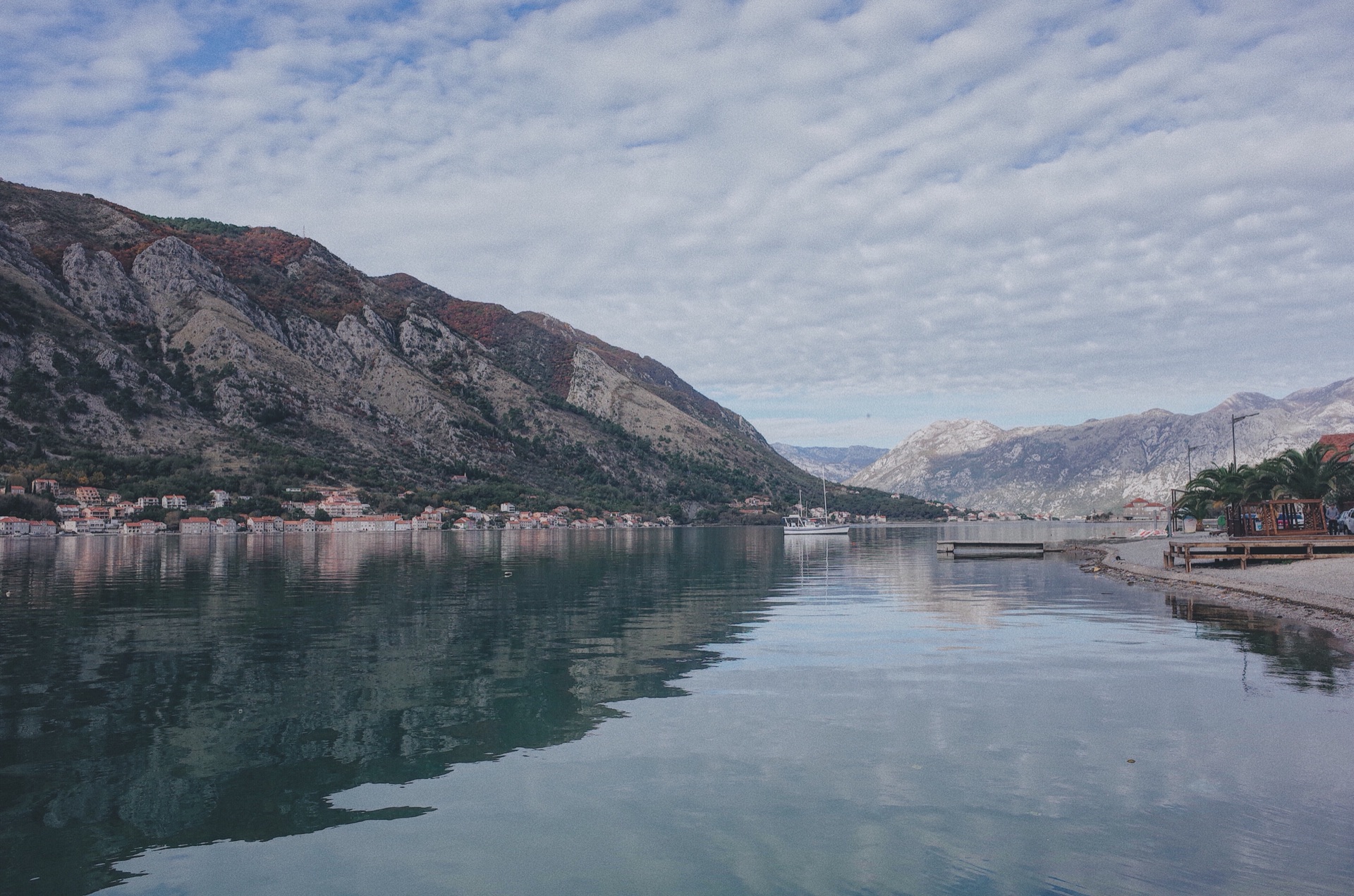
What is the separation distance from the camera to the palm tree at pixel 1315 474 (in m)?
62.4

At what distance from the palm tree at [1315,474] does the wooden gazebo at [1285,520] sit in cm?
111

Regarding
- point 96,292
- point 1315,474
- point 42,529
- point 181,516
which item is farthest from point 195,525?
point 1315,474

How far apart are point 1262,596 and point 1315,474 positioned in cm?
2978

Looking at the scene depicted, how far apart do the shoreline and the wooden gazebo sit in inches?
324

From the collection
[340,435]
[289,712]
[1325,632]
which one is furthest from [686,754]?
[340,435]

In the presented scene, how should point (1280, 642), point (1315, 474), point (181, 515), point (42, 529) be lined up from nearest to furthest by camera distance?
point (1280, 642) < point (1315, 474) < point (42, 529) < point (181, 515)

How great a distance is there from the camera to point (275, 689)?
2133 cm

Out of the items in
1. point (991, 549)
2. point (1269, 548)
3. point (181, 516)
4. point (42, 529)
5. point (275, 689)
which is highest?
point (1269, 548)

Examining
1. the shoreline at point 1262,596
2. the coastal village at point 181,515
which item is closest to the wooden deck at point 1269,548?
the shoreline at point 1262,596

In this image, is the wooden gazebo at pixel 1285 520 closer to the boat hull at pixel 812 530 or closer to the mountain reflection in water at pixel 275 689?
the mountain reflection in water at pixel 275 689

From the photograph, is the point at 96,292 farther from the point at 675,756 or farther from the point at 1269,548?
the point at 1269,548

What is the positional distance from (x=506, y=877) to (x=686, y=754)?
5.62 metres

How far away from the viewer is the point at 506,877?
34.1ft

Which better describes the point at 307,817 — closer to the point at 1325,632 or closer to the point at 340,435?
the point at 1325,632
